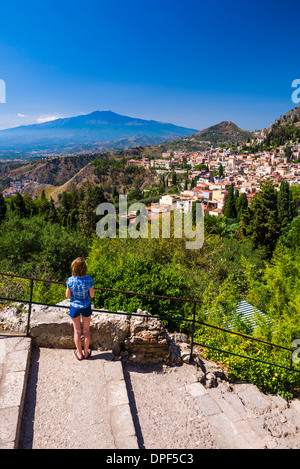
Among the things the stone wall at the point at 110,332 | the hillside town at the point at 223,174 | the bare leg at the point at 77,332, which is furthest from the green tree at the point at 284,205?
the bare leg at the point at 77,332

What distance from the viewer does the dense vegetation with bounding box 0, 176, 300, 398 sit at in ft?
18.8

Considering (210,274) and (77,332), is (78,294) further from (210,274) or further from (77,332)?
(210,274)

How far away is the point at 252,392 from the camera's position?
3.94 m

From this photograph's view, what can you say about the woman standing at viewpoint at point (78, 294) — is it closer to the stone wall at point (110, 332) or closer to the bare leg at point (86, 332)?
the bare leg at point (86, 332)

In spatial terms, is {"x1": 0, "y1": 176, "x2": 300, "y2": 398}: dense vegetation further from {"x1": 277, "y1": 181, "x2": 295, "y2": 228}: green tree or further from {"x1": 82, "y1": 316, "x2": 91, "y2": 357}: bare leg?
{"x1": 82, "y1": 316, "x2": 91, "y2": 357}: bare leg

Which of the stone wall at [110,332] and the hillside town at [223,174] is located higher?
the hillside town at [223,174]

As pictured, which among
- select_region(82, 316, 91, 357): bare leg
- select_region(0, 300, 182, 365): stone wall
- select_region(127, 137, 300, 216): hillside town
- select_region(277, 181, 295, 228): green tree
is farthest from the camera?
select_region(127, 137, 300, 216): hillside town

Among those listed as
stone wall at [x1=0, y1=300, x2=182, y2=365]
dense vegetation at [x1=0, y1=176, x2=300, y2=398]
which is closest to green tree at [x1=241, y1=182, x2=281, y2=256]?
dense vegetation at [x1=0, y1=176, x2=300, y2=398]

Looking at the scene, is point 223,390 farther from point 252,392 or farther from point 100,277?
point 100,277

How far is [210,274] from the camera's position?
13.7 m

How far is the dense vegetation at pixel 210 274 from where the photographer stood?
572cm

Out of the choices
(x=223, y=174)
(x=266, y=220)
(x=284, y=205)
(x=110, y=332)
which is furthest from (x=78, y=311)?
(x=223, y=174)
